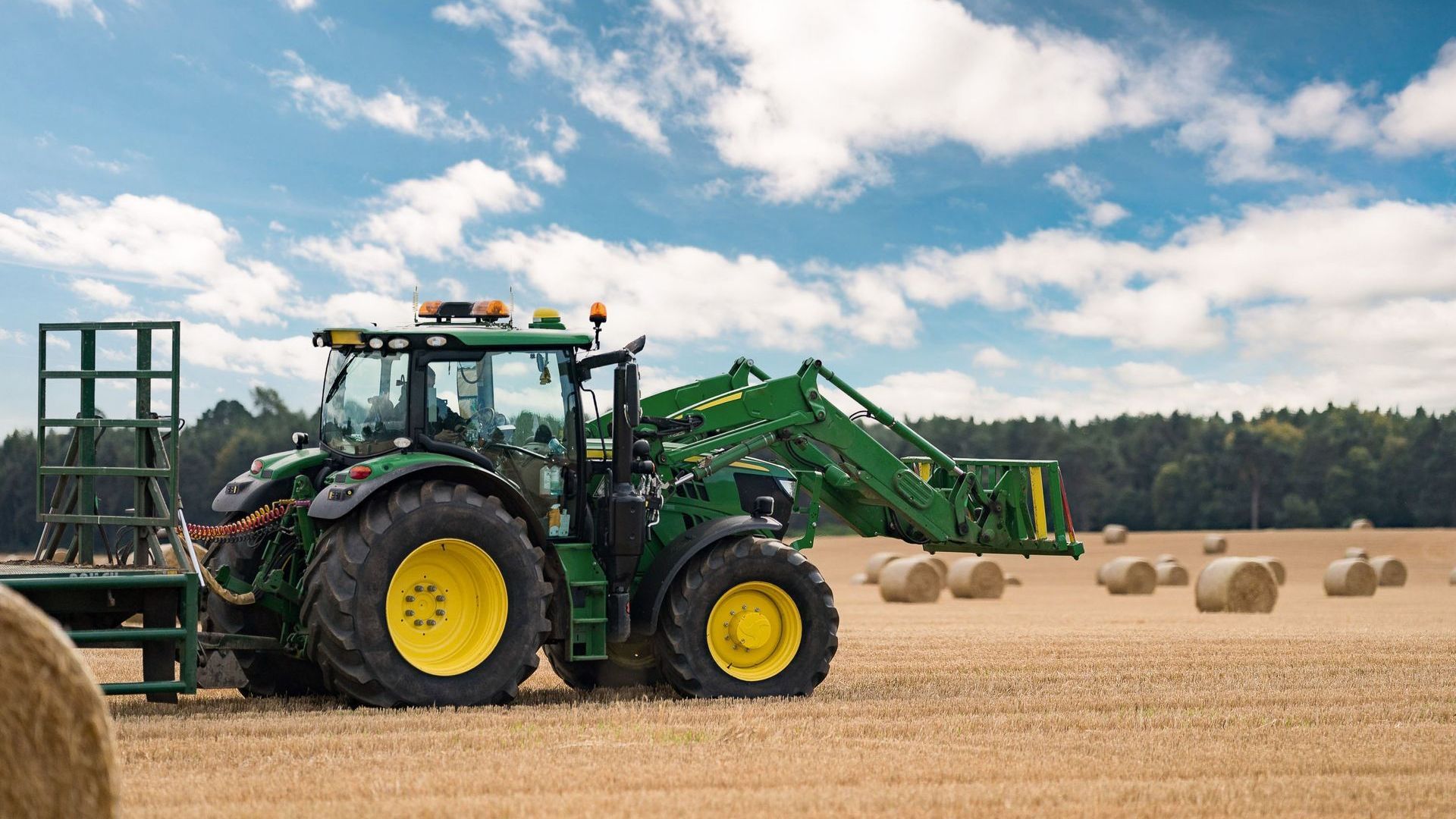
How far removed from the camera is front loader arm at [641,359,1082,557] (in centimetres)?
1091

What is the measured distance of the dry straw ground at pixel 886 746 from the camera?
6.63 metres

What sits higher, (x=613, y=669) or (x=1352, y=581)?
(x=613, y=669)

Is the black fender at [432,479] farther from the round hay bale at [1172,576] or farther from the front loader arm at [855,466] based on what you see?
the round hay bale at [1172,576]

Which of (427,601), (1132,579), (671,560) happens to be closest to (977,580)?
(1132,579)

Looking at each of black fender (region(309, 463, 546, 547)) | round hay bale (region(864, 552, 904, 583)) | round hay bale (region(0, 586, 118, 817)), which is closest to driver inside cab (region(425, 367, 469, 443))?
black fender (region(309, 463, 546, 547))

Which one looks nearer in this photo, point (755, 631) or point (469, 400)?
point (469, 400)

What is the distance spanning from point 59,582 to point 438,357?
2.52 m

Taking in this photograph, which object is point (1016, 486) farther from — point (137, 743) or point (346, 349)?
point (137, 743)

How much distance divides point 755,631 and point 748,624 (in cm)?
7

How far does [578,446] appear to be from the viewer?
387 inches

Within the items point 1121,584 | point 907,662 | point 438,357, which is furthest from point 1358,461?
point 438,357

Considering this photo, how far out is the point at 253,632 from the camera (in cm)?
998

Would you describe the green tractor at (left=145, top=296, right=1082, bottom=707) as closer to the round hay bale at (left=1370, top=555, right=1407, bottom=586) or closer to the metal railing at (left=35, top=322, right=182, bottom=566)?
the metal railing at (left=35, top=322, right=182, bottom=566)

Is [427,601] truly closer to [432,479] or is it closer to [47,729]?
[432,479]
